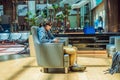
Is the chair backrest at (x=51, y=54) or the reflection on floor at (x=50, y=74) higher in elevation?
the chair backrest at (x=51, y=54)

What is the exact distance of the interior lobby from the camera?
6.45 m

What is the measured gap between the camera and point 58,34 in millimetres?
12773

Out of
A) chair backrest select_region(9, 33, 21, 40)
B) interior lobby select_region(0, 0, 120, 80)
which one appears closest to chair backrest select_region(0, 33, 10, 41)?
interior lobby select_region(0, 0, 120, 80)

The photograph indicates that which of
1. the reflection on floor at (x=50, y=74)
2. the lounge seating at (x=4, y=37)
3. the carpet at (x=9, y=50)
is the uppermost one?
the lounge seating at (x=4, y=37)

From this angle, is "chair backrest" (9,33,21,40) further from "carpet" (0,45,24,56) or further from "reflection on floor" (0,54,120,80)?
"reflection on floor" (0,54,120,80)

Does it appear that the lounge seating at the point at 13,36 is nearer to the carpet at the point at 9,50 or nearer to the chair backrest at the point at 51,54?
the carpet at the point at 9,50

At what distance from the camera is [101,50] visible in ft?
39.1

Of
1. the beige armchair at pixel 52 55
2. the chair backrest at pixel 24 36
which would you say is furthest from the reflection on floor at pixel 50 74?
the chair backrest at pixel 24 36

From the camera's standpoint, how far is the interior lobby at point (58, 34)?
6449 millimetres

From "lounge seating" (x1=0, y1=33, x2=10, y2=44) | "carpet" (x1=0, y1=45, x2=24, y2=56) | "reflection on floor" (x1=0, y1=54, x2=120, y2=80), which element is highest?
"lounge seating" (x1=0, y1=33, x2=10, y2=44)

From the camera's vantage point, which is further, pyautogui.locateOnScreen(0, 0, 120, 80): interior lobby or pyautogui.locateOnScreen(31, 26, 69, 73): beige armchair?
pyautogui.locateOnScreen(0, 0, 120, 80): interior lobby

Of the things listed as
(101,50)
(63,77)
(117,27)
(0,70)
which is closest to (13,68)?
(0,70)

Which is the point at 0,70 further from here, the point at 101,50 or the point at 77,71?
the point at 101,50

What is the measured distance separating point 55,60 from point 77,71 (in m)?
0.56
